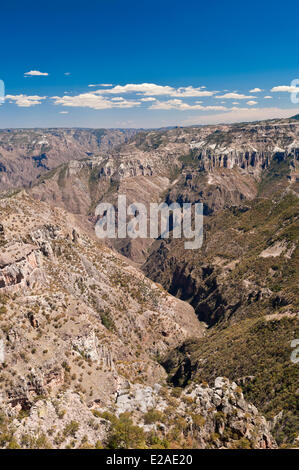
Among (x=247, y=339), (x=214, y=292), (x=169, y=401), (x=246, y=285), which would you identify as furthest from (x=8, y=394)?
(x=214, y=292)

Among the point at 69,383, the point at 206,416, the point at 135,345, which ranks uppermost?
the point at 69,383

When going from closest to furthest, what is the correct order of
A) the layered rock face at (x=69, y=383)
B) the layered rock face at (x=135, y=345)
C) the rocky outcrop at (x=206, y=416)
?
the layered rock face at (x=69, y=383), the layered rock face at (x=135, y=345), the rocky outcrop at (x=206, y=416)

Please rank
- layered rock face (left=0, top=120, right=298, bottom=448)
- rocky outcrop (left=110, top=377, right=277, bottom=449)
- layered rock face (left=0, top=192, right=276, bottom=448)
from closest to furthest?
1. layered rock face (left=0, top=192, right=276, bottom=448)
2. layered rock face (left=0, top=120, right=298, bottom=448)
3. rocky outcrop (left=110, top=377, right=277, bottom=449)

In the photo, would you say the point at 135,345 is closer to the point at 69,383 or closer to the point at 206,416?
the point at 69,383

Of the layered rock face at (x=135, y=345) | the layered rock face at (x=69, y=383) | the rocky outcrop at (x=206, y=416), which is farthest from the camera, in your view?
the rocky outcrop at (x=206, y=416)

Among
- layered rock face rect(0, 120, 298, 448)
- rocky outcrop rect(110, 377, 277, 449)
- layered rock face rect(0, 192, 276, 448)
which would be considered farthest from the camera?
rocky outcrop rect(110, 377, 277, 449)

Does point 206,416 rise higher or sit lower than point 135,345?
higher

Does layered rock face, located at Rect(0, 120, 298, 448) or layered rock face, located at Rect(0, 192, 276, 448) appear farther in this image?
layered rock face, located at Rect(0, 120, 298, 448)

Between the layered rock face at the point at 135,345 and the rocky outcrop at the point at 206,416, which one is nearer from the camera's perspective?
the layered rock face at the point at 135,345

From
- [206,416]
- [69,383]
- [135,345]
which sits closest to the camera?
[206,416]

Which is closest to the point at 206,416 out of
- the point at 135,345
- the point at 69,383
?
the point at 69,383
